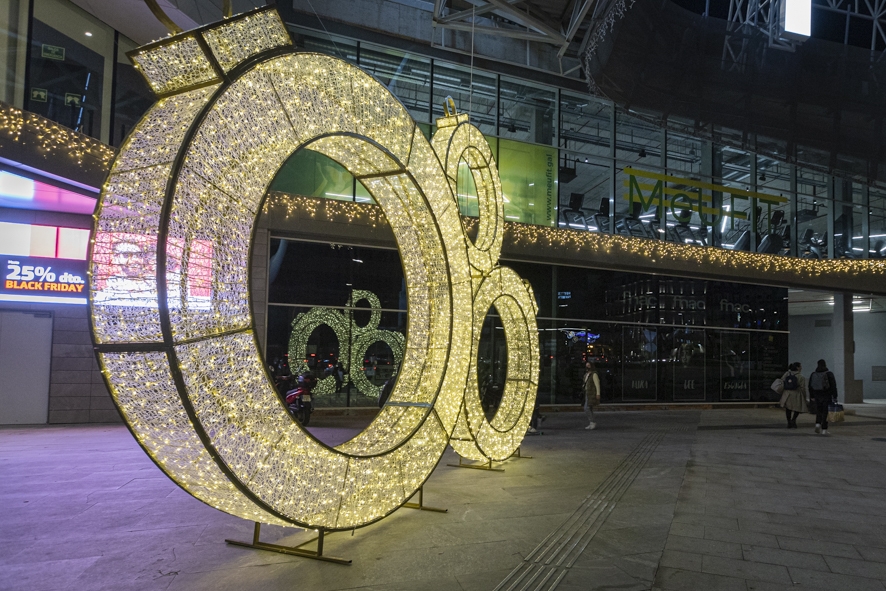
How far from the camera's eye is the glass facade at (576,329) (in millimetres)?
14930

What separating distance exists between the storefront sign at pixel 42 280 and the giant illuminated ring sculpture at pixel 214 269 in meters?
9.88

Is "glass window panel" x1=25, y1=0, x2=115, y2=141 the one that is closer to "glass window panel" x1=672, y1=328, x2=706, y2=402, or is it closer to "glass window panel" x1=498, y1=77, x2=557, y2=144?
"glass window panel" x1=498, y1=77, x2=557, y2=144

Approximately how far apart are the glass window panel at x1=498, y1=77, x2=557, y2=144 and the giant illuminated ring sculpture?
13.9m

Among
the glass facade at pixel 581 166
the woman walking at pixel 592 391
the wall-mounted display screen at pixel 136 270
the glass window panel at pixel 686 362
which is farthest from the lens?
the glass window panel at pixel 686 362

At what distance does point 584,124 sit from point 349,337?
32.4ft

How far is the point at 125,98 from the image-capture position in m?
12.6

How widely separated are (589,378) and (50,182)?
1034cm

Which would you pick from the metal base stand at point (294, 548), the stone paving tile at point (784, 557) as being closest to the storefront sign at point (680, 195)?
the stone paving tile at point (784, 557)

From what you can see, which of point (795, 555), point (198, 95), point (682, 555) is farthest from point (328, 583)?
point (795, 555)

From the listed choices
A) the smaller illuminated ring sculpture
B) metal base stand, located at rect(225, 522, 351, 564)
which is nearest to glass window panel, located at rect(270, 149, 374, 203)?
the smaller illuminated ring sculpture

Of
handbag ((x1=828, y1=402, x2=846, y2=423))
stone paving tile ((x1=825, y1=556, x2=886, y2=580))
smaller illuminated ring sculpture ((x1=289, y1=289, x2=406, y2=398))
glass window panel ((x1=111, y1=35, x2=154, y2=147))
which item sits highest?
glass window panel ((x1=111, y1=35, x2=154, y2=147))

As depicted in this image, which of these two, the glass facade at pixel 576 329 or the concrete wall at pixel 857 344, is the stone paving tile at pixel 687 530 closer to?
the glass facade at pixel 576 329

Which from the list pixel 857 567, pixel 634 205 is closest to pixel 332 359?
pixel 634 205

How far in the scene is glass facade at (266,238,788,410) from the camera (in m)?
14.9
